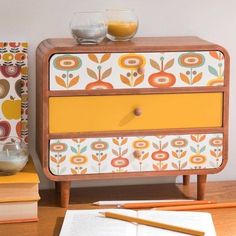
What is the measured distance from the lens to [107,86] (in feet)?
5.56

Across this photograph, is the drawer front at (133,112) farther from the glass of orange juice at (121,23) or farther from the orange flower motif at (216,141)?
the glass of orange juice at (121,23)

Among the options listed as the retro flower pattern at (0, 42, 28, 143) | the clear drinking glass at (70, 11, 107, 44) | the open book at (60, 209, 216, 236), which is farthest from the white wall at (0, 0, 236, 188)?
the open book at (60, 209, 216, 236)

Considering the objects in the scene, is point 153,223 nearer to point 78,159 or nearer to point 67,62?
point 78,159

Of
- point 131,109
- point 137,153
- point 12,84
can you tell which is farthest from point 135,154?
point 12,84

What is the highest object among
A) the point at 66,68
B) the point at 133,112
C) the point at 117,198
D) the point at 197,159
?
the point at 66,68

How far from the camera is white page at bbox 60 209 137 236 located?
56.6 inches

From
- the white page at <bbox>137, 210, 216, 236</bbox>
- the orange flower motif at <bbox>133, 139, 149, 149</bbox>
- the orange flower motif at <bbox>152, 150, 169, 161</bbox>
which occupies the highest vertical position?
the orange flower motif at <bbox>133, 139, 149, 149</bbox>

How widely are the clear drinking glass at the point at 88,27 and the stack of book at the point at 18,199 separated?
0.35 m

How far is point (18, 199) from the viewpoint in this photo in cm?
160

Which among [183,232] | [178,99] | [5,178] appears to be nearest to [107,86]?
[178,99]

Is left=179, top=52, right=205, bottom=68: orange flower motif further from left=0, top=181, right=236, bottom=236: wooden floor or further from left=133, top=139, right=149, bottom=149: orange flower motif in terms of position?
left=0, top=181, right=236, bottom=236: wooden floor

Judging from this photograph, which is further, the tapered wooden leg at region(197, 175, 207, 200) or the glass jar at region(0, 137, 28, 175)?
the tapered wooden leg at region(197, 175, 207, 200)

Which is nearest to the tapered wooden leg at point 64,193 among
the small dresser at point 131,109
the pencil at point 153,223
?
the small dresser at point 131,109

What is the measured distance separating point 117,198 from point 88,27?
43 centimetres
